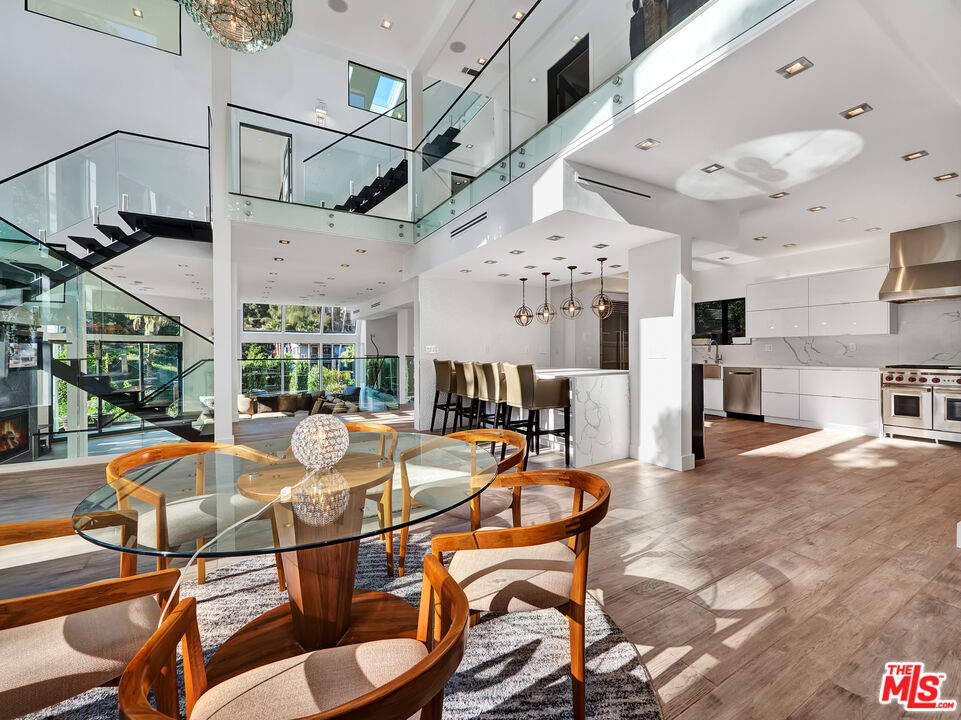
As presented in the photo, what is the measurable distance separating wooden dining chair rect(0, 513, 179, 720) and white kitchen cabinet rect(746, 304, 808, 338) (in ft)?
25.8

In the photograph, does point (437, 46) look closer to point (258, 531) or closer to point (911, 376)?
point (258, 531)

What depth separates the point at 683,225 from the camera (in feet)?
14.0

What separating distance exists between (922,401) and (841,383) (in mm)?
872

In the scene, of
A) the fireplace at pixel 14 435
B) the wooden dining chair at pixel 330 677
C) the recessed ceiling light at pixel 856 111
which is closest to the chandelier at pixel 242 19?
the wooden dining chair at pixel 330 677

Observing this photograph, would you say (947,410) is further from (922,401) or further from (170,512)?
(170,512)

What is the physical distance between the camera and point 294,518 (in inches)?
48.8

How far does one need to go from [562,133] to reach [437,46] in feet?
12.6

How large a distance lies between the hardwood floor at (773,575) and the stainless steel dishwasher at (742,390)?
8.84 ft

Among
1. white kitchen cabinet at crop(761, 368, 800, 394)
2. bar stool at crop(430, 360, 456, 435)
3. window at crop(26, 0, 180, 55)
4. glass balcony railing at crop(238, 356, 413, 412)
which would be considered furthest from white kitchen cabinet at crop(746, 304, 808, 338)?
window at crop(26, 0, 180, 55)

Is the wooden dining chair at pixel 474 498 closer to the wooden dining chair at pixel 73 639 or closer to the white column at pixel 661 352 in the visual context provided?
the wooden dining chair at pixel 73 639

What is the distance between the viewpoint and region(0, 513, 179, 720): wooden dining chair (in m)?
0.91

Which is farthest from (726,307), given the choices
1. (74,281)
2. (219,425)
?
(74,281)

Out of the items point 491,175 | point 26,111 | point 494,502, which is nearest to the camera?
point 494,502

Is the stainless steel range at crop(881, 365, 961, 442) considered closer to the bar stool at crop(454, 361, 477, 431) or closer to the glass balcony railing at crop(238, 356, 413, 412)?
the bar stool at crop(454, 361, 477, 431)
